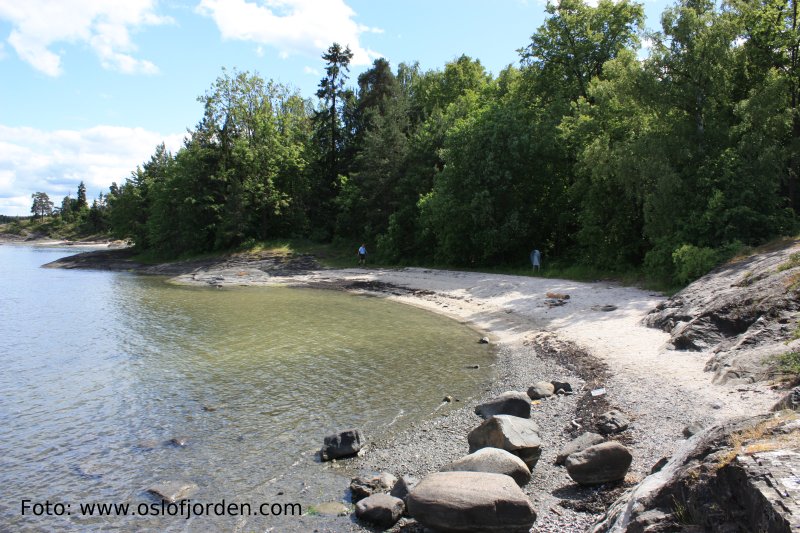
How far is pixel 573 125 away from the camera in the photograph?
3150 centimetres

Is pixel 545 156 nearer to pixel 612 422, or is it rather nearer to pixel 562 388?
pixel 562 388

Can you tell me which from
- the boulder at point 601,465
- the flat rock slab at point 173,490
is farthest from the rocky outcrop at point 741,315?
the flat rock slab at point 173,490

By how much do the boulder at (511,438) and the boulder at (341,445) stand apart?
2127 millimetres

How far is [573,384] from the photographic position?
12.4 meters

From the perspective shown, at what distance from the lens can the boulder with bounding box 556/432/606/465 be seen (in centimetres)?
802

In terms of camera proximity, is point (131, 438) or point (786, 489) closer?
point (786, 489)

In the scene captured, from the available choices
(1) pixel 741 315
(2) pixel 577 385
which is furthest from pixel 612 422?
(1) pixel 741 315

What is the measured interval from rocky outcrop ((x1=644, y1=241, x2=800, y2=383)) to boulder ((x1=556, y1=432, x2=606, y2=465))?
3.75 m

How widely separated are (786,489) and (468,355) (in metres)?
13.5

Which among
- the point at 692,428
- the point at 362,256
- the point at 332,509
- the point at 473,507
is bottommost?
the point at 332,509

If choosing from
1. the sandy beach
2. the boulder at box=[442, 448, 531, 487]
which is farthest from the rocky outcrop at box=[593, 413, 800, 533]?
the boulder at box=[442, 448, 531, 487]

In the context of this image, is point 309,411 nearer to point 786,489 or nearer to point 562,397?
point 562,397

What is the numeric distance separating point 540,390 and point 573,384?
105 cm

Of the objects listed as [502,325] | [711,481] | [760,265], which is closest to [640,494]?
[711,481]
